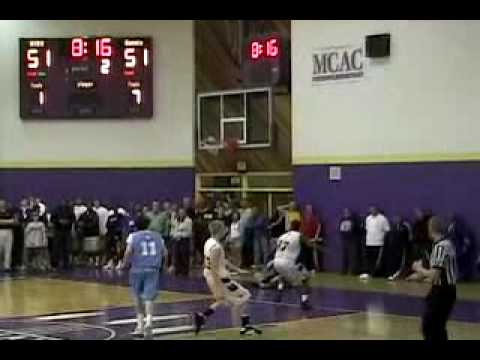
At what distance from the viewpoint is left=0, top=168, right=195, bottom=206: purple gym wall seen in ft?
105

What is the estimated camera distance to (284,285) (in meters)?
20.3

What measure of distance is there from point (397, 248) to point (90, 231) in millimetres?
9794

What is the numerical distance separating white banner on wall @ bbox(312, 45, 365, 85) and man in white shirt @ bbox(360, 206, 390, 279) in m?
4.16

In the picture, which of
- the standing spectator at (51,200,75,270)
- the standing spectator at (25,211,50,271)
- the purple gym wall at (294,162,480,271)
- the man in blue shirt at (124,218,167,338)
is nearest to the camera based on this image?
the man in blue shirt at (124,218,167,338)

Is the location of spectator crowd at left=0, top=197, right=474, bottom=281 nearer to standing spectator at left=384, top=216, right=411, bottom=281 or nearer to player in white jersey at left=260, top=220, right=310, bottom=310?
standing spectator at left=384, top=216, right=411, bottom=281

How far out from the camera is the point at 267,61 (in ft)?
96.1

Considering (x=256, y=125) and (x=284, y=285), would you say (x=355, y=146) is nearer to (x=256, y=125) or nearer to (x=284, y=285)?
(x=256, y=125)

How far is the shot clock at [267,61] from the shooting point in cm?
2892

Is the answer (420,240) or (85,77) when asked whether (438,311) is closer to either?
(420,240)

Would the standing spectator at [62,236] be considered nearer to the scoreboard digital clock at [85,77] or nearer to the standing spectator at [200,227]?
the scoreboard digital clock at [85,77]

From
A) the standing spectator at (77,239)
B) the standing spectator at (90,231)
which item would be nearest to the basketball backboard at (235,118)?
the standing spectator at (77,239)

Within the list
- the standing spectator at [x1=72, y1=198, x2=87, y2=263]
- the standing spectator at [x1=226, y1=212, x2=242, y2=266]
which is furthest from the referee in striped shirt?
the standing spectator at [x1=72, y1=198, x2=87, y2=263]

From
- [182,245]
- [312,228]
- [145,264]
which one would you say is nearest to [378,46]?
[312,228]
